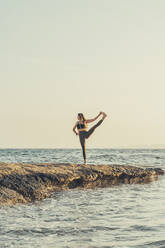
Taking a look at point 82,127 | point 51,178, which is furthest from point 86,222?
point 82,127

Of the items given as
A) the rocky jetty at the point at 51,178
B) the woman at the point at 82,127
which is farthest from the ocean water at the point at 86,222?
the woman at the point at 82,127

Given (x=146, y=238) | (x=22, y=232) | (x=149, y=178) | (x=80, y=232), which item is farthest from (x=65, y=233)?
(x=149, y=178)

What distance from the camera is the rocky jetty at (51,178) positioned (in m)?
9.01

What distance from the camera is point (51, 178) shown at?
34.2 ft

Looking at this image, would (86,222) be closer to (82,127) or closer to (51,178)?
(51,178)

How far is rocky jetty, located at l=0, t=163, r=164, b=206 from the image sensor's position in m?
9.01

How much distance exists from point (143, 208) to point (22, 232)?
3.13 meters

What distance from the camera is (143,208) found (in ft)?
26.4

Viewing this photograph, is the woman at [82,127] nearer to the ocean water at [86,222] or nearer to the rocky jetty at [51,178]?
the rocky jetty at [51,178]

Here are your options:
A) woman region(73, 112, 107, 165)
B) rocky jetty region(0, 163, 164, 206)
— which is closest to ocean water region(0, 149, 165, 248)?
rocky jetty region(0, 163, 164, 206)

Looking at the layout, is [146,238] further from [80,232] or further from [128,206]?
[128,206]

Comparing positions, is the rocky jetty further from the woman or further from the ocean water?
the woman

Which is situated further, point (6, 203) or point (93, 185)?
point (93, 185)

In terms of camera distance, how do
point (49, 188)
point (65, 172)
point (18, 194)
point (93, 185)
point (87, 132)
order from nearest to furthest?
1. point (18, 194)
2. point (49, 188)
3. point (65, 172)
4. point (93, 185)
5. point (87, 132)
